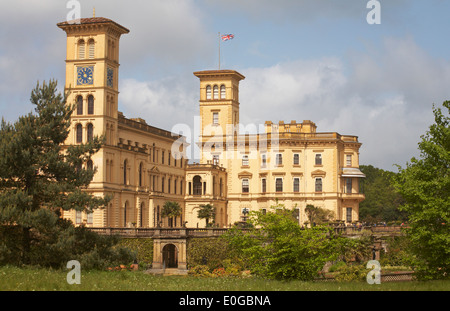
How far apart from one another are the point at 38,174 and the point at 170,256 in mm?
29750

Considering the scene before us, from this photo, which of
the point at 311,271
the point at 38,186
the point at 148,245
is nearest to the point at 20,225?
the point at 38,186

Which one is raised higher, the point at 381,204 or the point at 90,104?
the point at 90,104

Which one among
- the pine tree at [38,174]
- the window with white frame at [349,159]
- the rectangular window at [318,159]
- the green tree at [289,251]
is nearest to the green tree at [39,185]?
the pine tree at [38,174]

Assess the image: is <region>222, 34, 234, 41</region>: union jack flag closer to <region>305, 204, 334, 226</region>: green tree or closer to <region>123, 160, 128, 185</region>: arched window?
<region>305, 204, 334, 226</region>: green tree

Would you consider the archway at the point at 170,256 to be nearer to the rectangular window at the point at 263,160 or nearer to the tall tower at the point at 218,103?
the rectangular window at the point at 263,160

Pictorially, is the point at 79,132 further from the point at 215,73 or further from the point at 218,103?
the point at 215,73

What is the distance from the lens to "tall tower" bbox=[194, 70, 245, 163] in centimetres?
9400

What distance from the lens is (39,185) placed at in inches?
1503

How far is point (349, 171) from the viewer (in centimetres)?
8844

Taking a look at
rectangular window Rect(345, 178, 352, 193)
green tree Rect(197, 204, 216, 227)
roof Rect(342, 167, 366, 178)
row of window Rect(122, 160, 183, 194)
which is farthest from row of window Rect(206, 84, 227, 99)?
rectangular window Rect(345, 178, 352, 193)

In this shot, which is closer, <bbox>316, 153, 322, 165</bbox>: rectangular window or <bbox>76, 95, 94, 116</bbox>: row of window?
<bbox>76, 95, 94, 116</bbox>: row of window

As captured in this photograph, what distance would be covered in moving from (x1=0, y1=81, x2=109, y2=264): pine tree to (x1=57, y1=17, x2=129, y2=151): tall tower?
30.3 m

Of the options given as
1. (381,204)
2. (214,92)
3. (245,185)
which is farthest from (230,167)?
(381,204)
